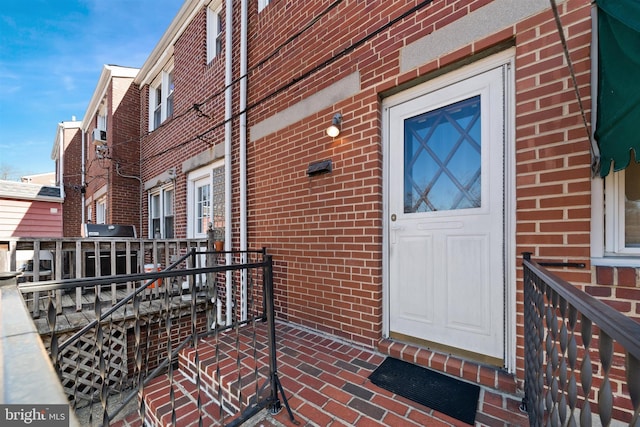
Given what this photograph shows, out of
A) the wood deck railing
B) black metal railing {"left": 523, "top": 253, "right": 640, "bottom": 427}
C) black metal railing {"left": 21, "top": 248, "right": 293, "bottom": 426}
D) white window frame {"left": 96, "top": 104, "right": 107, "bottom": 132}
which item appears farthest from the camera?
white window frame {"left": 96, "top": 104, "right": 107, "bottom": 132}

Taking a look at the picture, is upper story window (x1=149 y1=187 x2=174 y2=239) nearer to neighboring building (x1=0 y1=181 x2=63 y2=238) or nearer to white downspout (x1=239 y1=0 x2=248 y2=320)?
white downspout (x1=239 y1=0 x2=248 y2=320)

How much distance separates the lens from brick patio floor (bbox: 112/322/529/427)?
1.63 meters

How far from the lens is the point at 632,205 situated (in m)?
1.51

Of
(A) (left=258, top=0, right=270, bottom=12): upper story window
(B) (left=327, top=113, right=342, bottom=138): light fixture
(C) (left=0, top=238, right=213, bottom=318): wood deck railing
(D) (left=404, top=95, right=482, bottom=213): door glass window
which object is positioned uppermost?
(A) (left=258, top=0, right=270, bottom=12): upper story window

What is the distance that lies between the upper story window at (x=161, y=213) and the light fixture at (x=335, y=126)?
5072mm

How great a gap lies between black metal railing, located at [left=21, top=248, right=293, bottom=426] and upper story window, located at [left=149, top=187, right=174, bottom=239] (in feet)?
7.10

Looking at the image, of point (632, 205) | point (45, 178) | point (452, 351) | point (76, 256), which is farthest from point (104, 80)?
point (45, 178)

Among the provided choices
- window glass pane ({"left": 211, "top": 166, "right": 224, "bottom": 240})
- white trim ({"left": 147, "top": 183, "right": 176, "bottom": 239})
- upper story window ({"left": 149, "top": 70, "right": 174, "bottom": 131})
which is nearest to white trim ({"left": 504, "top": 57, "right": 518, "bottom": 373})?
window glass pane ({"left": 211, "top": 166, "right": 224, "bottom": 240})

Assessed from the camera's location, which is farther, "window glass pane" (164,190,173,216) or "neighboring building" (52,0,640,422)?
"window glass pane" (164,190,173,216)

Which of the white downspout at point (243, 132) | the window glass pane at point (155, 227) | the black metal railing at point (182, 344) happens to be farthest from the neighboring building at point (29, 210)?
the white downspout at point (243, 132)

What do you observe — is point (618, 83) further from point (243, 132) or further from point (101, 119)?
point (101, 119)

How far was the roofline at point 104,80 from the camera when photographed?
7832 mm

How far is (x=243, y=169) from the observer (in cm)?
389

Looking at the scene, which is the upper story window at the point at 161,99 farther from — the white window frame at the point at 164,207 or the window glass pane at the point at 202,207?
the window glass pane at the point at 202,207
